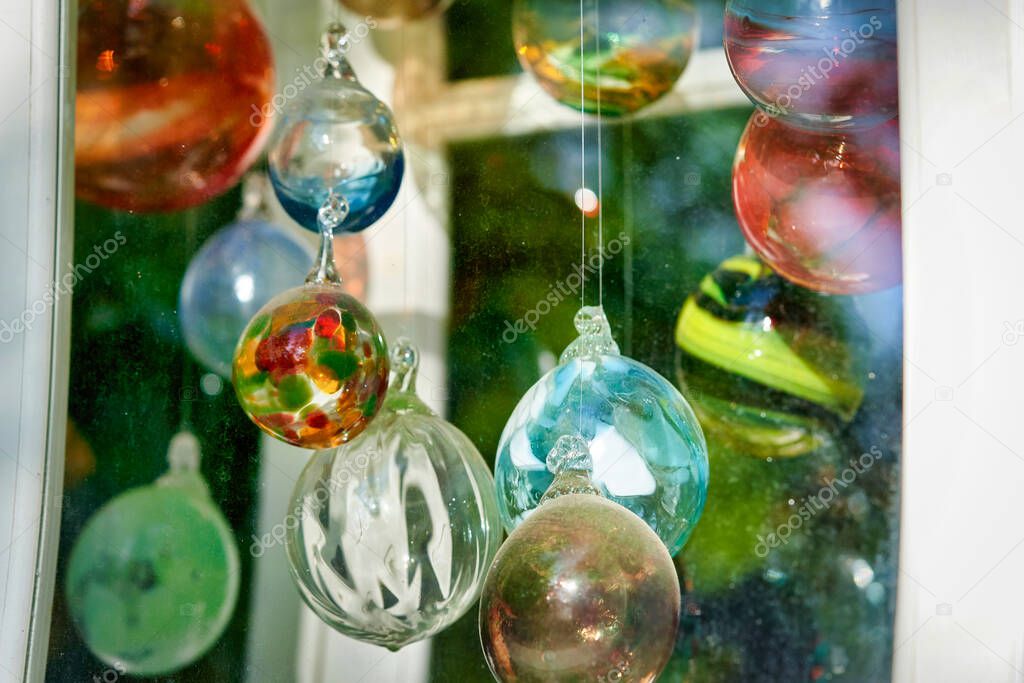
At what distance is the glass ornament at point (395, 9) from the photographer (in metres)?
0.85

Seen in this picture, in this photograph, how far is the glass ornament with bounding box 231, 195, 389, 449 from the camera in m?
0.61

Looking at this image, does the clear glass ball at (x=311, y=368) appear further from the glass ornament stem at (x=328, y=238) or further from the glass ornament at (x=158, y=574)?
the glass ornament at (x=158, y=574)

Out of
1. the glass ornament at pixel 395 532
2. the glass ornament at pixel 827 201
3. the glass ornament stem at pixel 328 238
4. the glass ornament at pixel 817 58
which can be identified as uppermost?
the glass ornament at pixel 817 58

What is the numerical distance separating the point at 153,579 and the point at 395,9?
0.42m

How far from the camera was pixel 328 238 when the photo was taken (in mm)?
712

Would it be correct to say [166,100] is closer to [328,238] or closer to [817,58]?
[328,238]

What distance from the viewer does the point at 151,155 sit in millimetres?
798

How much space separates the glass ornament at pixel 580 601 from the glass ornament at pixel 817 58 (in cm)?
27

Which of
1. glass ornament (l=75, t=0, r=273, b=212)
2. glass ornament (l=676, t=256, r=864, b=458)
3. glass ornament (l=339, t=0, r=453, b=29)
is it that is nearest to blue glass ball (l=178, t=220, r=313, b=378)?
glass ornament (l=75, t=0, r=273, b=212)

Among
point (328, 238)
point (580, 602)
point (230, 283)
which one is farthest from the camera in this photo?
point (230, 283)

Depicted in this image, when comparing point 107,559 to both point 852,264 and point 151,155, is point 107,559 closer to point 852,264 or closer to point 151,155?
point 151,155

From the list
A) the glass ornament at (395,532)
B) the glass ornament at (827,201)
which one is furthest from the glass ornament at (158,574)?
the glass ornament at (827,201)

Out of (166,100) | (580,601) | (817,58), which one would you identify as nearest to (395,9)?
(166,100)

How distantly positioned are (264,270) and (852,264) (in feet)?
1.27
